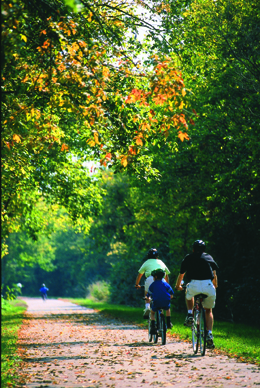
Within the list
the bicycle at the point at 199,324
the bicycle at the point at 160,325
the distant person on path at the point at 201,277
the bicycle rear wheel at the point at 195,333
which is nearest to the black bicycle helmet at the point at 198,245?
the distant person on path at the point at 201,277

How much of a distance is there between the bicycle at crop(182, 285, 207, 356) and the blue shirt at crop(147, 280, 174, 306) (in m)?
1.32

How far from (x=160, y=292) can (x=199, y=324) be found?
5.77ft

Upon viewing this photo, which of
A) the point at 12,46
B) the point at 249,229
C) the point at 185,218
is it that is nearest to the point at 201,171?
the point at 185,218

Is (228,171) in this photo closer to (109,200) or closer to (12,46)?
(12,46)

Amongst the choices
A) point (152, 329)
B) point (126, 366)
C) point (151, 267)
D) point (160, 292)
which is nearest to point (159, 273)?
point (160, 292)

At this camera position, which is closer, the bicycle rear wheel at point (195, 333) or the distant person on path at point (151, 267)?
the bicycle rear wheel at point (195, 333)

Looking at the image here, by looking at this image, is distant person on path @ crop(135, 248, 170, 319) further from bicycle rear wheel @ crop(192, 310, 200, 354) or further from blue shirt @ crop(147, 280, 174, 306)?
bicycle rear wheel @ crop(192, 310, 200, 354)

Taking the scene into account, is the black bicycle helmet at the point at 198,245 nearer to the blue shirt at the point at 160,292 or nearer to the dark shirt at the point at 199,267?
the dark shirt at the point at 199,267

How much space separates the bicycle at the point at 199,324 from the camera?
932cm

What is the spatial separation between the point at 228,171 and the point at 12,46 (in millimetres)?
12284

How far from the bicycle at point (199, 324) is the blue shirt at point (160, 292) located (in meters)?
1.32

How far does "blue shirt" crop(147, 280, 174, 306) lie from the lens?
11.0 metres

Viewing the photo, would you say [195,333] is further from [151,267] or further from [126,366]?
[151,267]

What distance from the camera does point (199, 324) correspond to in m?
9.41
